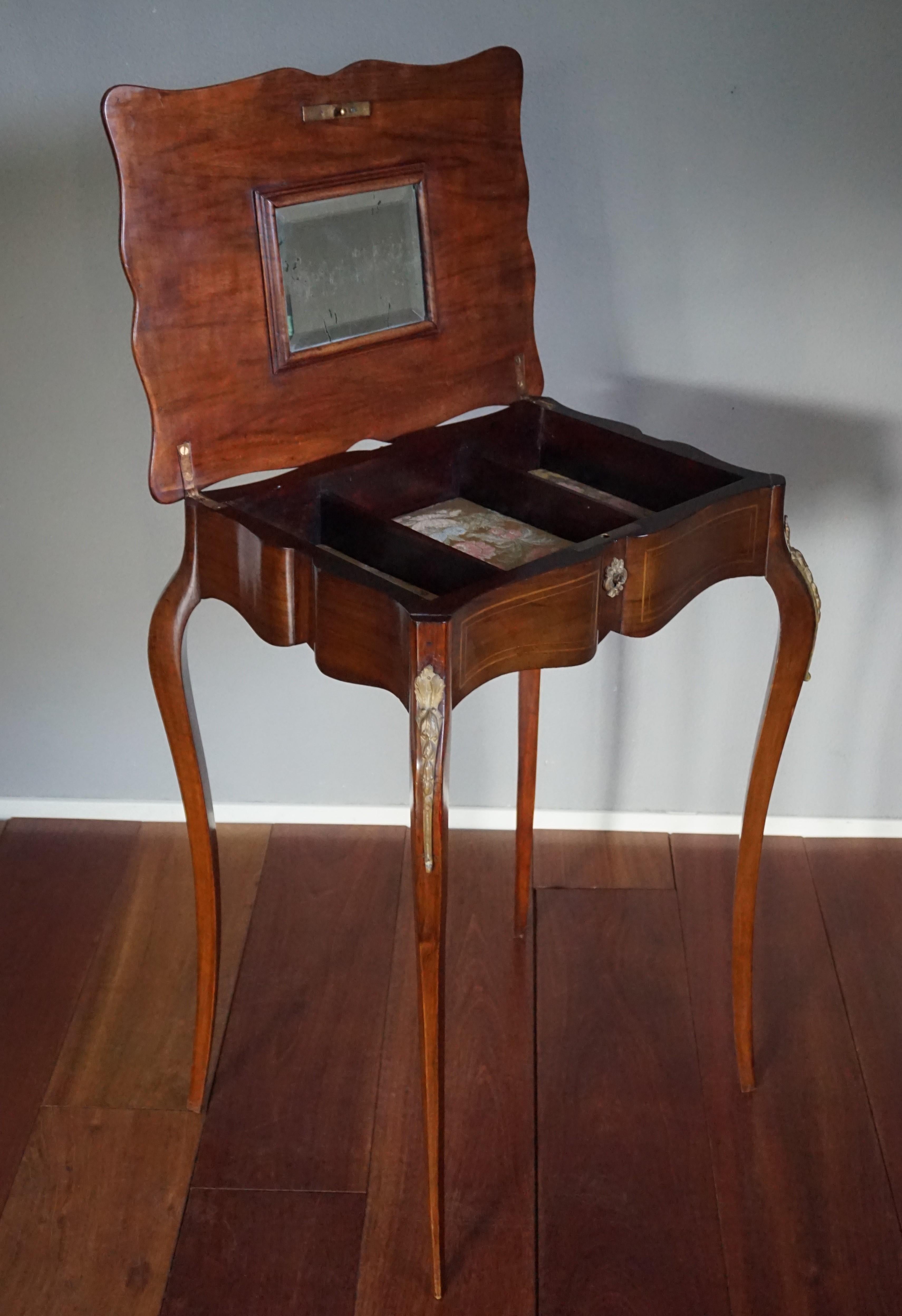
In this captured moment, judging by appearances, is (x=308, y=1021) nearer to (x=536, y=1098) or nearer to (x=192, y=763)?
(x=536, y=1098)

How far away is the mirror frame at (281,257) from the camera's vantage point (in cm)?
139

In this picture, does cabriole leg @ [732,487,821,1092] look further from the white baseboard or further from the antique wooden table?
the white baseboard

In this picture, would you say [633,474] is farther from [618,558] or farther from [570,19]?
[570,19]

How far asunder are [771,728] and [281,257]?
2.46 feet

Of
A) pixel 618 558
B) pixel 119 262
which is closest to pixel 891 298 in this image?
pixel 618 558

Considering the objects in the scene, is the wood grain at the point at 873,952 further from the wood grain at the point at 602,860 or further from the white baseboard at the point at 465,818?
the wood grain at the point at 602,860

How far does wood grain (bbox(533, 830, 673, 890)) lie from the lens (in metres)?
2.14

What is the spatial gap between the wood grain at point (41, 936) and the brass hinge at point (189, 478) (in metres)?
0.82

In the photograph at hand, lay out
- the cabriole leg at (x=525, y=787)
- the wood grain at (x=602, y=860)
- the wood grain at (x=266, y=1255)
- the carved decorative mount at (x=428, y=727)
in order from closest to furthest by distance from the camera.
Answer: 1. the carved decorative mount at (x=428, y=727)
2. the wood grain at (x=266, y=1255)
3. the cabriole leg at (x=525, y=787)
4. the wood grain at (x=602, y=860)

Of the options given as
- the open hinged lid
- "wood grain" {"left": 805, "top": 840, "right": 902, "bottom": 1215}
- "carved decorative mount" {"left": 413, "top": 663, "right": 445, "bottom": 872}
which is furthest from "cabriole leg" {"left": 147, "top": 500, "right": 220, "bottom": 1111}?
"wood grain" {"left": 805, "top": 840, "right": 902, "bottom": 1215}

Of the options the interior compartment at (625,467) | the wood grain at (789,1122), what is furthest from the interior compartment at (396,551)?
the wood grain at (789,1122)

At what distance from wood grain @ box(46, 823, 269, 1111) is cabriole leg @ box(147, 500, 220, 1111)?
0.31 feet

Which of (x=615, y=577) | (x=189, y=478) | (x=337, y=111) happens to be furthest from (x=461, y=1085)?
(x=337, y=111)

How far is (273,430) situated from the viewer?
1447 mm
